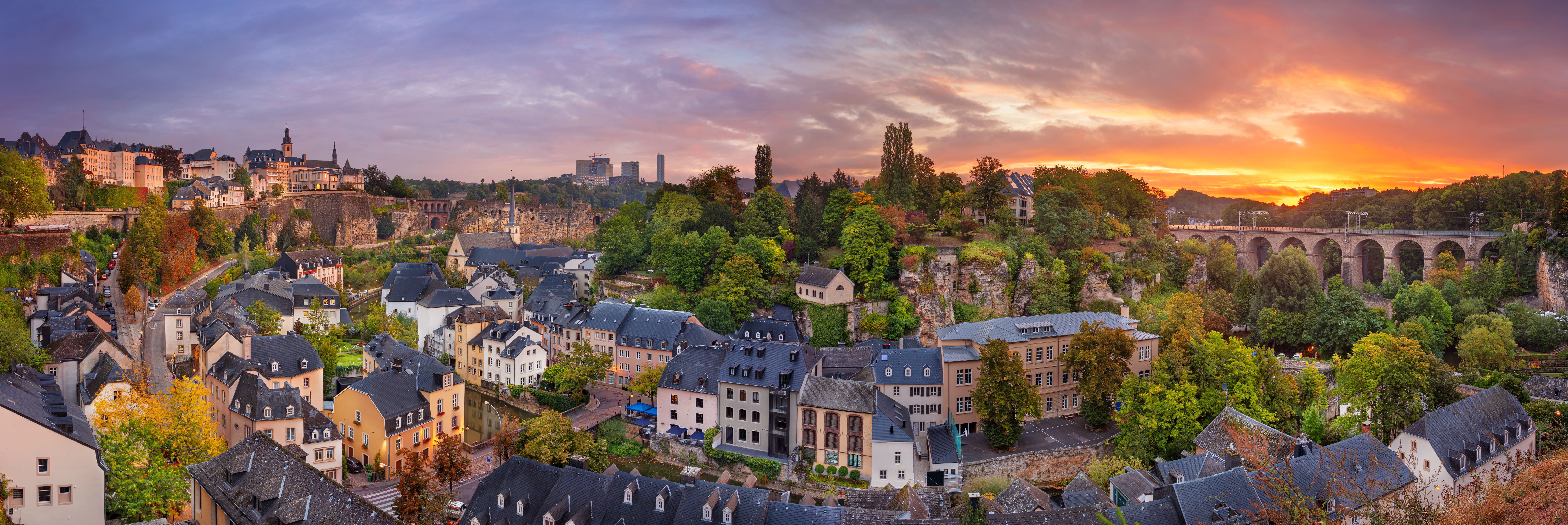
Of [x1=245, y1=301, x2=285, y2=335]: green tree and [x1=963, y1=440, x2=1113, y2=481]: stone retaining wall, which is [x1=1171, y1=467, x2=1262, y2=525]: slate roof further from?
[x1=245, y1=301, x2=285, y2=335]: green tree

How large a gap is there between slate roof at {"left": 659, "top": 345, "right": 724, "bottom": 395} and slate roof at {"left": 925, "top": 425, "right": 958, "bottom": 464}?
8.42m

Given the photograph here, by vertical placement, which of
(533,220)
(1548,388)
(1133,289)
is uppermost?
(533,220)

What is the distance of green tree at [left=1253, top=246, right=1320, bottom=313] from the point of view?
39344 millimetres

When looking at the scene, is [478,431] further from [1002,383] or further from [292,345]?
[1002,383]

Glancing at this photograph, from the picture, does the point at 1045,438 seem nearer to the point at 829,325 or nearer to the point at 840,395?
the point at 840,395

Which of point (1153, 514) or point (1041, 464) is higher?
point (1153, 514)

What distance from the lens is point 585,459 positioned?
26.2 meters

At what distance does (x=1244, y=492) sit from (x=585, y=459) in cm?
1899

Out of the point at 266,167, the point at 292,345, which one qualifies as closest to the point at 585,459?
the point at 292,345

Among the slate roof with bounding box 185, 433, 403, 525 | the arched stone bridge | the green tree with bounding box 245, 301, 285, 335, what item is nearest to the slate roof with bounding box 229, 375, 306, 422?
the slate roof with bounding box 185, 433, 403, 525

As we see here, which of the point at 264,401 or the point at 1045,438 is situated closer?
the point at 264,401

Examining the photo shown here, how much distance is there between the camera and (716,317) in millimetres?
42281

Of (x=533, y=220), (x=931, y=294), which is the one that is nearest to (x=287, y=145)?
(x=533, y=220)

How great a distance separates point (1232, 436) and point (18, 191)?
50409mm
